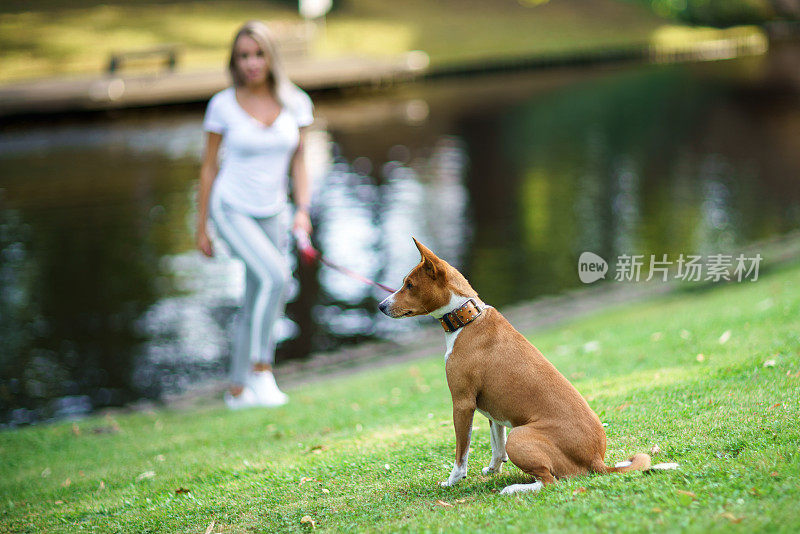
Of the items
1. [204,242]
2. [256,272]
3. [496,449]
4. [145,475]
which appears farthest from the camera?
[204,242]

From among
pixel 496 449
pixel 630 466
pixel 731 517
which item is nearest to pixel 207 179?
pixel 496 449

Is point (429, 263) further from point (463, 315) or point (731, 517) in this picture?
point (731, 517)

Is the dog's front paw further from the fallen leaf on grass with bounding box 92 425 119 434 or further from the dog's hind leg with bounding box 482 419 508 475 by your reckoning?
the fallen leaf on grass with bounding box 92 425 119 434

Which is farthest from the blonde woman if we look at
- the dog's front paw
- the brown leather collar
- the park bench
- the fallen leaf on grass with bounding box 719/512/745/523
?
the park bench

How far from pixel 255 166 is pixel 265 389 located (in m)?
2.24

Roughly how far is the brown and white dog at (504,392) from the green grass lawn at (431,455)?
0.14 meters

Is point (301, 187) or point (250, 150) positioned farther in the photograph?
point (301, 187)

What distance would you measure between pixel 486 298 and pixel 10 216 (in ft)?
39.5

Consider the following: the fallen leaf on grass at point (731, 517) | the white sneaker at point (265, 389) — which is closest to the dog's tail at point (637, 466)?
the fallen leaf on grass at point (731, 517)

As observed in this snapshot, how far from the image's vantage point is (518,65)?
45500 millimetres

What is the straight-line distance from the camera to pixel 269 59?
6977 mm

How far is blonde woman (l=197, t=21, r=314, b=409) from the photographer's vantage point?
273 inches

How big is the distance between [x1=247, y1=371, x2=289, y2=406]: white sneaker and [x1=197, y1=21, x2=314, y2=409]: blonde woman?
0.42 m

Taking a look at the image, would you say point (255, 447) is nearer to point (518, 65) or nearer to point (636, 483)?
point (636, 483)
